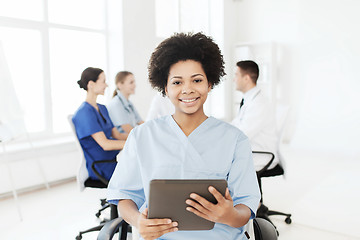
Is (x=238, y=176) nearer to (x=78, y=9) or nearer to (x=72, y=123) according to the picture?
(x=72, y=123)

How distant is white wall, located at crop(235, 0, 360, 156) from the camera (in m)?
5.29

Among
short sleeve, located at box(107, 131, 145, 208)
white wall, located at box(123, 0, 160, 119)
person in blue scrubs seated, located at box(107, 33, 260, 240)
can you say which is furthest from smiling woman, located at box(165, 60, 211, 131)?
white wall, located at box(123, 0, 160, 119)

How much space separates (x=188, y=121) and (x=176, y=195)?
1.27ft

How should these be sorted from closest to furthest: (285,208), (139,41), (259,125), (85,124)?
(85,124) → (259,125) → (285,208) → (139,41)

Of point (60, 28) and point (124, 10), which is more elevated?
point (124, 10)

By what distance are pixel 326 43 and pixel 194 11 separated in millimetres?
2540

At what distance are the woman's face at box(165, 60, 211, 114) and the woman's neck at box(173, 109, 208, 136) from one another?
0.12 ft

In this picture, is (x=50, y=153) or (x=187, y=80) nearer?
(x=187, y=80)

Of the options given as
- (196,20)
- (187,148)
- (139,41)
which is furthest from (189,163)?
(196,20)

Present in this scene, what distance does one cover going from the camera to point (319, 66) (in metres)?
5.62

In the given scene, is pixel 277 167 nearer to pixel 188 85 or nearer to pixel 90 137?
pixel 90 137

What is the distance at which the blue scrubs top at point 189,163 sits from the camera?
1.12m

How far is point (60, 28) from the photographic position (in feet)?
13.7

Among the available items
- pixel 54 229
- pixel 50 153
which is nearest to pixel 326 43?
pixel 50 153
